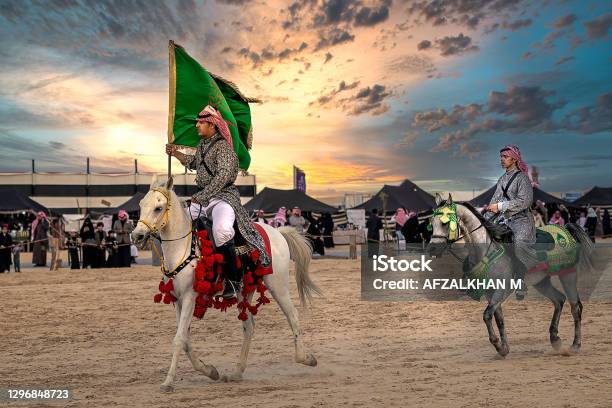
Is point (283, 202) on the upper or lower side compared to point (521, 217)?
upper

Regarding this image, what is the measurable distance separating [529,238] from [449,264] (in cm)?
1301

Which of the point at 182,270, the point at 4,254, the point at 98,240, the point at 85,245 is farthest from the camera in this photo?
the point at 98,240

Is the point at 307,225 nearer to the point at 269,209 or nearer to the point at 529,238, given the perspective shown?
the point at 269,209

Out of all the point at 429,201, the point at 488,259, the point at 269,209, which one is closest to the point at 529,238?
the point at 488,259

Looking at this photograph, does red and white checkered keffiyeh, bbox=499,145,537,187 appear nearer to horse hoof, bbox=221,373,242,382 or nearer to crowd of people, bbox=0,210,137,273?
horse hoof, bbox=221,373,242,382

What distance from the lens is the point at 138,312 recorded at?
1310 centimetres

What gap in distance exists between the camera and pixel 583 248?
895 centimetres

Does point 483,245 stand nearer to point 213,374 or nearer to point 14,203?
point 213,374

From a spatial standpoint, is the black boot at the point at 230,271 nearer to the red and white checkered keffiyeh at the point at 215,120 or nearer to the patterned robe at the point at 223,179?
the patterned robe at the point at 223,179

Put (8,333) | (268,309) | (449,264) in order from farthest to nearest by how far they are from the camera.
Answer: (449,264), (268,309), (8,333)

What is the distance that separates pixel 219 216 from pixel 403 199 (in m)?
31.1

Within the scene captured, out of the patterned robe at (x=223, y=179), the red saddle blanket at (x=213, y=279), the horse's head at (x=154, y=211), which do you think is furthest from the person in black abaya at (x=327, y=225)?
the horse's head at (x=154, y=211)

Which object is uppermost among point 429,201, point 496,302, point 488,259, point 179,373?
point 429,201

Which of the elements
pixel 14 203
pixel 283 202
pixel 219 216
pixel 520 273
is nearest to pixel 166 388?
pixel 219 216
